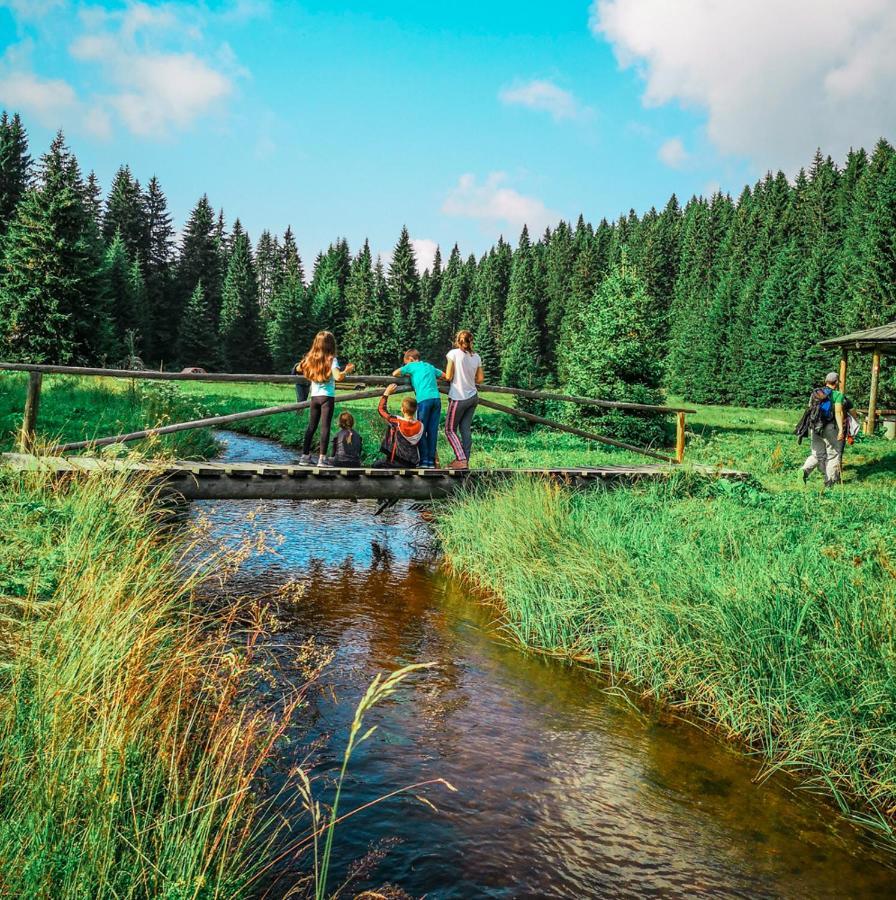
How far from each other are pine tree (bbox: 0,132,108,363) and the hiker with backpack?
113 feet

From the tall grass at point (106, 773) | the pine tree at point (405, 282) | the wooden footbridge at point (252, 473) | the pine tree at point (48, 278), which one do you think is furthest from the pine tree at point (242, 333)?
the tall grass at point (106, 773)

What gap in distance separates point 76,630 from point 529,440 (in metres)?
19.1

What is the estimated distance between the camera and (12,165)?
176 ft

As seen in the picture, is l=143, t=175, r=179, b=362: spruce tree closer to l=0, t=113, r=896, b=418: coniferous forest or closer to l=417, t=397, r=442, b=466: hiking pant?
l=0, t=113, r=896, b=418: coniferous forest

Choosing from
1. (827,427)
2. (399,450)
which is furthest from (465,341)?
(827,427)

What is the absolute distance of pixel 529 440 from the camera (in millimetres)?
21688

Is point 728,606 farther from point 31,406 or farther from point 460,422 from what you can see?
point 31,406

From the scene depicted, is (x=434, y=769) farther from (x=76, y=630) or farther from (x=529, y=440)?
(x=529, y=440)

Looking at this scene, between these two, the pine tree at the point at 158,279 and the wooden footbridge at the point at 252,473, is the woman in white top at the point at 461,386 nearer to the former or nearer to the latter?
the wooden footbridge at the point at 252,473

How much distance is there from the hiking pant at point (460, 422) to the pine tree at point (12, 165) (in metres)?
55.0

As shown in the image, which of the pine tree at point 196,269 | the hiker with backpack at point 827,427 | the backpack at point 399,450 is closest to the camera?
the backpack at point 399,450

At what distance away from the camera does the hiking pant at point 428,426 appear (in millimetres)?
9500

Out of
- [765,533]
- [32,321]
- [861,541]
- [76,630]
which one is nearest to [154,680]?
[76,630]

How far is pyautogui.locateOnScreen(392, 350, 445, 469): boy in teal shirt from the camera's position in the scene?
941cm
